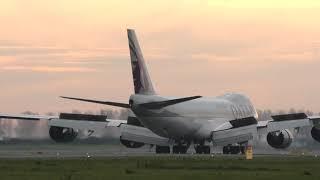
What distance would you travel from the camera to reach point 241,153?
88.2m

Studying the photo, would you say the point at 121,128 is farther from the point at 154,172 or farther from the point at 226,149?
the point at 154,172

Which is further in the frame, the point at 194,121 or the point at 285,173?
the point at 194,121

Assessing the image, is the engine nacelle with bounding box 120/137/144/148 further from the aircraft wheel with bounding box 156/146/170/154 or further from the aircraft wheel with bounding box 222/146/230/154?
the aircraft wheel with bounding box 222/146/230/154

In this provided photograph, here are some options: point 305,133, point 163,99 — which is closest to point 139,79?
point 163,99

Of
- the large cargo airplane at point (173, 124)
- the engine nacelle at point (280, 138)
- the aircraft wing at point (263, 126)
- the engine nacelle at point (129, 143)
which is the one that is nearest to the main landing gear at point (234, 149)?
the large cargo airplane at point (173, 124)

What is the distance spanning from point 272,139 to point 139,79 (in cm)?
1577

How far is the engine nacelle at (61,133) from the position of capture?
8762 centimetres

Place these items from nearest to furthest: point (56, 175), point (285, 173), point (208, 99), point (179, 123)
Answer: point (56, 175), point (285, 173), point (179, 123), point (208, 99)

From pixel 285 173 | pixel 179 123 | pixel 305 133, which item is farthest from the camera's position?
pixel 305 133

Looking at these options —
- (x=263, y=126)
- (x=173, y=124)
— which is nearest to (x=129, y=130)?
(x=173, y=124)

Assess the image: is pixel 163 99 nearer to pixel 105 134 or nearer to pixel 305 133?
pixel 105 134

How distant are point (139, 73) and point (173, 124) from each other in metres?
6.52

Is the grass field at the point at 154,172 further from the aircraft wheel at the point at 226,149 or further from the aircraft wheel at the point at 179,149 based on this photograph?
the aircraft wheel at the point at 226,149

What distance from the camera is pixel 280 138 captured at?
87.7 meters
